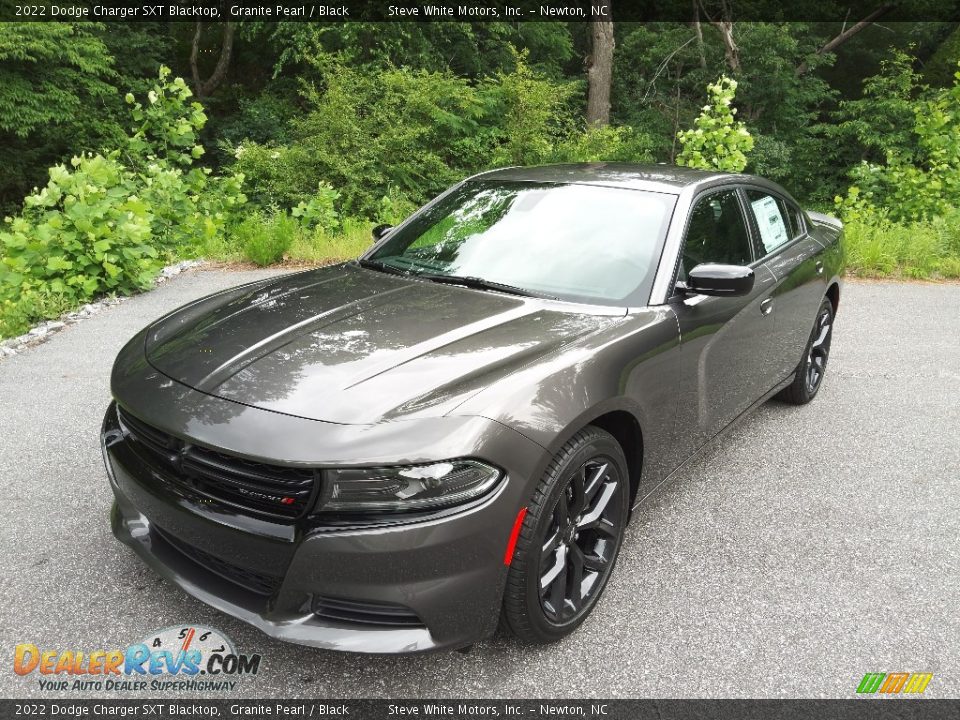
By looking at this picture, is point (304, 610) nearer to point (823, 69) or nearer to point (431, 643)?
point (431, 643)

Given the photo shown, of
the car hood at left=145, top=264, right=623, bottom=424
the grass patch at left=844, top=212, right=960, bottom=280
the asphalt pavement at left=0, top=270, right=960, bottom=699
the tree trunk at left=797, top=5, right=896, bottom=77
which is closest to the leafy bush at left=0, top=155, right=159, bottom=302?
the asphalt pavement at left=0, top=270, right=960, bottom=699

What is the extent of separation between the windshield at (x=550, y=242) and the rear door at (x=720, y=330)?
19cm

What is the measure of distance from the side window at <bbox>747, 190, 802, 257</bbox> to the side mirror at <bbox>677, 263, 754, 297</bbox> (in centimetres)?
98

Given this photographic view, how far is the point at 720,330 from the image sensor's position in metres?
3.19

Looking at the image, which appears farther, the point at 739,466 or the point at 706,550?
the point at 739,466

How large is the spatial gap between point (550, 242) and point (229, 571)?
1.87 m

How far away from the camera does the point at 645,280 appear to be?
296cm

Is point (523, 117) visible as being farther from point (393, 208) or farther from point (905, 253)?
point (905, 253)

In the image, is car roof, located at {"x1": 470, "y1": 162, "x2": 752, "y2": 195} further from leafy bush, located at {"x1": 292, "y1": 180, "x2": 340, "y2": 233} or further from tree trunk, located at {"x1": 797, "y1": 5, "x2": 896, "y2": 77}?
tree trunk, located at {"x1": 797, "y1": 5, "x2": 896, "y2": 77}

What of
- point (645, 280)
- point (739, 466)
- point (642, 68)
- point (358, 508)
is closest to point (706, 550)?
point (739, 466)

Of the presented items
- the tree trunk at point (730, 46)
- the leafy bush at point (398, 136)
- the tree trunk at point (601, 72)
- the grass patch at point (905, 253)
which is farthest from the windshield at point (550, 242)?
the tree trunk at point (730, 46)

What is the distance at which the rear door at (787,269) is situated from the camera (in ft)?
12.5

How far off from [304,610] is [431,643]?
0.37 m

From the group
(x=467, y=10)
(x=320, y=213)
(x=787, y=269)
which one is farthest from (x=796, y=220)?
(x=467, y=10)
